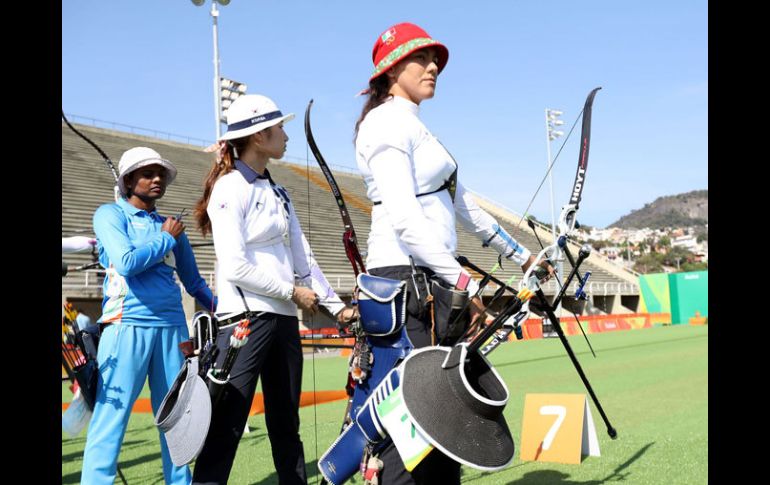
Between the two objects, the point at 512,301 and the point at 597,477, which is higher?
the point at 512,301

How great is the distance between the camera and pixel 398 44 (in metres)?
2.79

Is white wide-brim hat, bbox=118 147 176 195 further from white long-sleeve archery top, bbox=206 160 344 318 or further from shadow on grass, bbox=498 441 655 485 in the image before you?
shadow on grass, bbox=498 441 655 485

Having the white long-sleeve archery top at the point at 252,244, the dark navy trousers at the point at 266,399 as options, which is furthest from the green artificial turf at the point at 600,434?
the white long-sleeve archery top at the point at 252,244

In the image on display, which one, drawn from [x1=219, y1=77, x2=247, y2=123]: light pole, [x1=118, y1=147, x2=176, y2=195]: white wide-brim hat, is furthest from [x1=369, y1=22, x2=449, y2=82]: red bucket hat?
[x1=219, y1=77, x2=247, y2=123]: light pole

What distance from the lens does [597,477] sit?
413cm

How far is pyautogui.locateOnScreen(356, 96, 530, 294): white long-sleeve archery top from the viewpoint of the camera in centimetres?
255

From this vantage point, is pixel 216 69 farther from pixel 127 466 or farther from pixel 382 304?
pixel 382 304

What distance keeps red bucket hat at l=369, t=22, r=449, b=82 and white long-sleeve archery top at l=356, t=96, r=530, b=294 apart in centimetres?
15

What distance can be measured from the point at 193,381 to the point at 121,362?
0.69 metres
